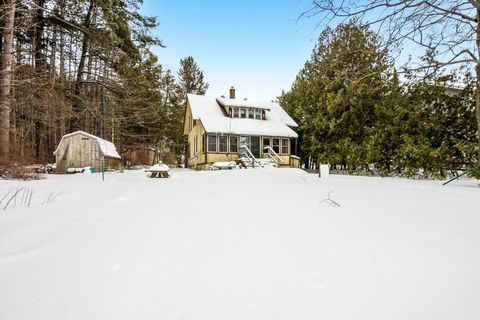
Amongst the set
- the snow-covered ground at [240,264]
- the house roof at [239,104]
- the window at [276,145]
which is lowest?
the snow-covered ground at [240,264]

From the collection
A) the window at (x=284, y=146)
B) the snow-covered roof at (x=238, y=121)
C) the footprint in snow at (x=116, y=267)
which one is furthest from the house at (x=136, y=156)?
the footprint in snow at (x=116, y=267)

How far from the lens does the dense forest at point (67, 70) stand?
753 cm

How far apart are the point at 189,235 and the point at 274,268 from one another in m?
0.94

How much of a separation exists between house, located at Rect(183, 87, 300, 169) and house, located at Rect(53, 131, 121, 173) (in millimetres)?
6472

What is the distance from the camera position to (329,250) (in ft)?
6.49

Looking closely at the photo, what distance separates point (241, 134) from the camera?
642 inches

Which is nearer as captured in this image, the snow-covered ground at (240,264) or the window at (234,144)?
the snow-covered ground at (240,264)

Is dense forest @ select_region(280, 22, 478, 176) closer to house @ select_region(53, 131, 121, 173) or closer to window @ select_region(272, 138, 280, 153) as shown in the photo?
window @ select_region(272, 138, 280, 153)

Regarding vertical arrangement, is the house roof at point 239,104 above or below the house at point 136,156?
above

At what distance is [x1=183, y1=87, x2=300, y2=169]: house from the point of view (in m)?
16.2

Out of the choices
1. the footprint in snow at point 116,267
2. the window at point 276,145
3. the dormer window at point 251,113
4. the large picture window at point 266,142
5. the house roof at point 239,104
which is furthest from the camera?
the dormer window at point 251,113

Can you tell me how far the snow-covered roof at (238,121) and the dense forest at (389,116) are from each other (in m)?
2.29

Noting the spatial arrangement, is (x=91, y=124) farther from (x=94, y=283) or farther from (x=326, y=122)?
(x=94, y=283)

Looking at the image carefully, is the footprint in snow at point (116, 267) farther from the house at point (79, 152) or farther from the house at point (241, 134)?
the house at point (241, 134)
